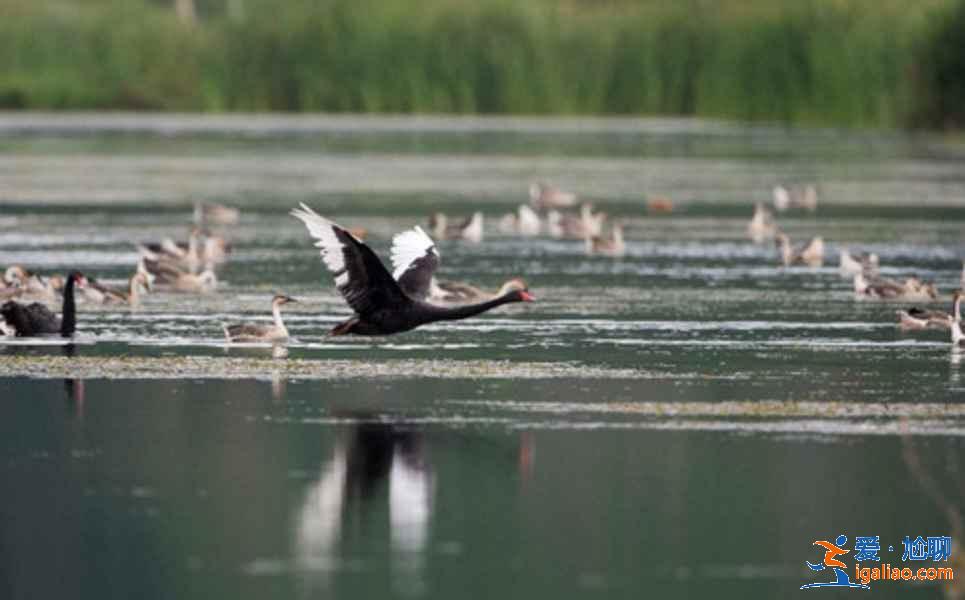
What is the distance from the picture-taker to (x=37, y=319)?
18.5m

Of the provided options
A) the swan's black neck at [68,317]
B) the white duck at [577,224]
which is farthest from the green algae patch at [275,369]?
the white duck at [577,224]

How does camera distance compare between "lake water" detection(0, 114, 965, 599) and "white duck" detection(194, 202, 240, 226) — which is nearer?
"lake water" detection(0, 114, 965, 599)

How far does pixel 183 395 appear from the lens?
→ 1532 centimetres

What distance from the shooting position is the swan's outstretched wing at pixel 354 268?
15531 mm

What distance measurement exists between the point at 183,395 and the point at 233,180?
1068 inches

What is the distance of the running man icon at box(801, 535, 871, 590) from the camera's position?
1034cm

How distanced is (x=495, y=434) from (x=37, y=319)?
582cm

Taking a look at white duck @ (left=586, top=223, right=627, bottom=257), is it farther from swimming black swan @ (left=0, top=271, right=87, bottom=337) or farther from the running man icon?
the running man icon

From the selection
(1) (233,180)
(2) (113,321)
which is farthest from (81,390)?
(1) (233,180)

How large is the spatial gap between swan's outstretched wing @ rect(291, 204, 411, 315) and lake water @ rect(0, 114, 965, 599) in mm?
521

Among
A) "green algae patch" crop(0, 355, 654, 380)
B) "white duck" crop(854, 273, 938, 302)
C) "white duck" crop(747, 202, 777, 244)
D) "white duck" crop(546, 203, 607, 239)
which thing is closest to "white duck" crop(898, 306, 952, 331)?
"white duck" crop(854, 273, 938, 302)

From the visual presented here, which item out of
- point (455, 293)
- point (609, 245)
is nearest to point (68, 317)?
point (455, 293)

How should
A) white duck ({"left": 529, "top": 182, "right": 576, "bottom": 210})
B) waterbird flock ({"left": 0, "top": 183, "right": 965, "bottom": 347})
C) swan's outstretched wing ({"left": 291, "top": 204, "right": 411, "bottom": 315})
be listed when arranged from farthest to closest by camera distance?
1. white duck ({"left": 529, "top": 182, "right": 576, "bottom": 210})
2. waterbird flock ({"left": 0, "top": 183, "right": 965, "bottom": 347})
3. swan's outstretched wing ({"left": 291, "top": 204, "right": 411, "bottom": 315})

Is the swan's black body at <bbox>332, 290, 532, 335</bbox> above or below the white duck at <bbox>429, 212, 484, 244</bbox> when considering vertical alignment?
below
